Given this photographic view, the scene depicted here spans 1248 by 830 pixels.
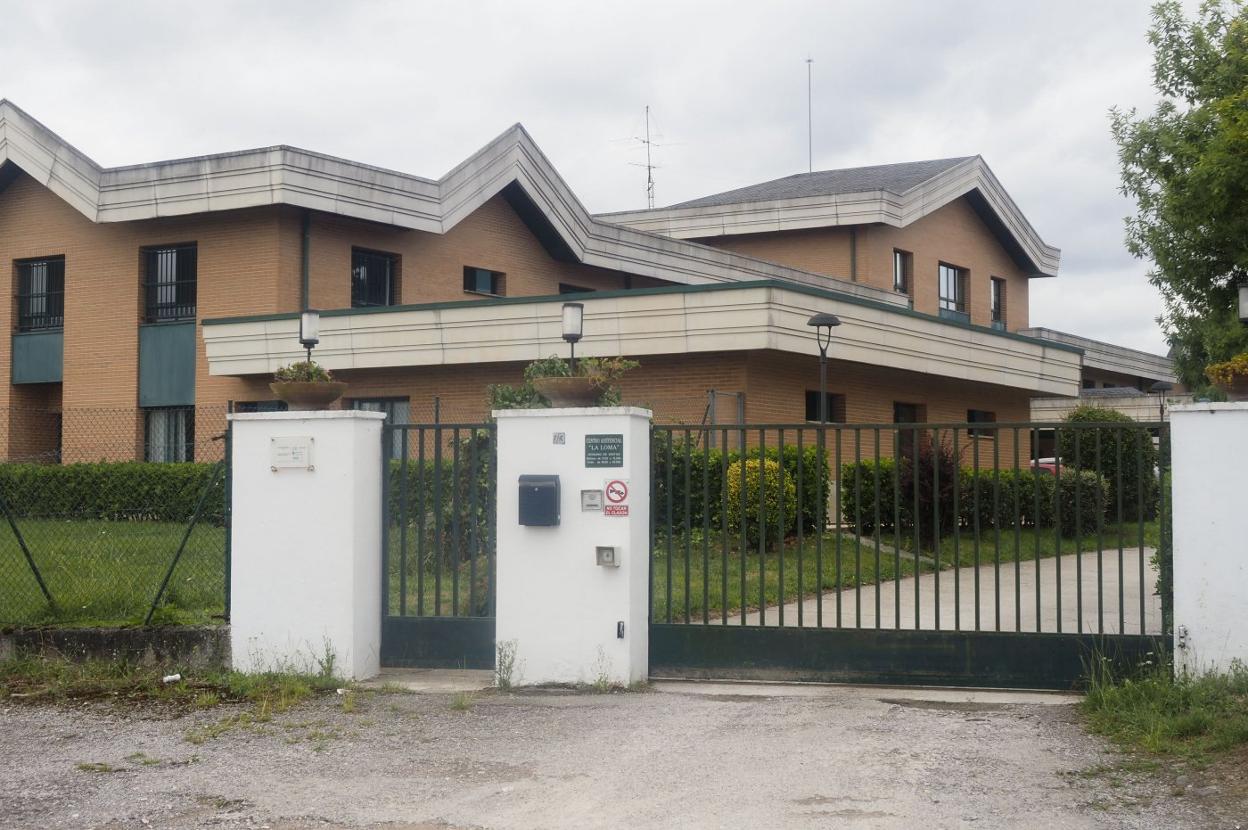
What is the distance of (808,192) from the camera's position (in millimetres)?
37531

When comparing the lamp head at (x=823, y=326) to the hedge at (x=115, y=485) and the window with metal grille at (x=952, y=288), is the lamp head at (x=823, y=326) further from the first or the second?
the window with metal grille at (x=952, y=288)

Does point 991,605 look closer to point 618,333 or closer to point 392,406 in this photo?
point 618,333

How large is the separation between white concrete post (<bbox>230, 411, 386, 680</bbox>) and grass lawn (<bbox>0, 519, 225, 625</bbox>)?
0.80m

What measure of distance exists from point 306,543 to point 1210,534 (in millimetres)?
6219

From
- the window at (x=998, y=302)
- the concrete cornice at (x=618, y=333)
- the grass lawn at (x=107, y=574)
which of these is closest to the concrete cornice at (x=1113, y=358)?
the window at (x=998, y=302)

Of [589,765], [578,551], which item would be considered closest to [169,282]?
[578,551]

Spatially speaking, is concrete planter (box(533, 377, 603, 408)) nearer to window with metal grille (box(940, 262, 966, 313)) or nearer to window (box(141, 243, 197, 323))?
window (box(141, 243, 197, 323))

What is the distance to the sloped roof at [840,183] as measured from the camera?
36.5 metres

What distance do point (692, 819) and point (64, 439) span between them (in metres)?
21.7

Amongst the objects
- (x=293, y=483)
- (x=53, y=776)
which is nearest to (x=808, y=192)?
(x=293, y=483)

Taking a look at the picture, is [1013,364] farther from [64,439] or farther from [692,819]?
[692,819]

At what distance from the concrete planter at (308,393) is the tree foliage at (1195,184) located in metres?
13.1

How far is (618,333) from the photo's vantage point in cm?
2267

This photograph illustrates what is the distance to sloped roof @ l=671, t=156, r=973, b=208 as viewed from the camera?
120ft
